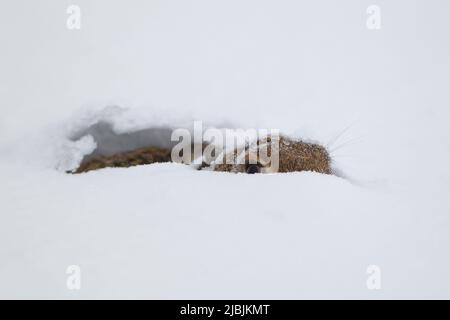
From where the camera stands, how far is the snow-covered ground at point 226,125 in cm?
162

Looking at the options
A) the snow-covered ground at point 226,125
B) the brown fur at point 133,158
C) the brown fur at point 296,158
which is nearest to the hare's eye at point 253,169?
the brown fur at point 296,158

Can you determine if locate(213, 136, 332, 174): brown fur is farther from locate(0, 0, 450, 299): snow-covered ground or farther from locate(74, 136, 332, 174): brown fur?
locate(0, 0, 450, 299): snow-covered ground

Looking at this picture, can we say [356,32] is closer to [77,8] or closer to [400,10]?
→ [400,10]

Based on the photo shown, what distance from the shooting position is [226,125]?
302 centimetres

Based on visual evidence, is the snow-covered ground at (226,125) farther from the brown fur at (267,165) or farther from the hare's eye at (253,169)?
the hare's eye at (253,169)

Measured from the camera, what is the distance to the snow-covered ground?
162 cm

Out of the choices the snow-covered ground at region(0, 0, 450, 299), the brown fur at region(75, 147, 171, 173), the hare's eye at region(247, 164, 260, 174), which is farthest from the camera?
the brown fur at region(75, 147, 171, 173)

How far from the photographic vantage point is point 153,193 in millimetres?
2104

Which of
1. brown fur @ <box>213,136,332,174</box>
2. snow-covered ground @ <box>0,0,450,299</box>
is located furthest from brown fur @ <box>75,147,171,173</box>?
brown fur @ <box>213,136,332,174</box>

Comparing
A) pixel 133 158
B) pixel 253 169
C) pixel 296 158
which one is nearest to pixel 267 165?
pixel 253 169

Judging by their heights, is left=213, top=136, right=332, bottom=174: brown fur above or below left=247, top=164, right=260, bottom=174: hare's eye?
above

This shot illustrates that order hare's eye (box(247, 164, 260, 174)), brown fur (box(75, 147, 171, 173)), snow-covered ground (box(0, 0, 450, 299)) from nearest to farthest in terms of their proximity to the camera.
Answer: snow-covered ground (box(0, 0, 450, 299))
hare's eye (box(247, 164, 260, 174))
brown fur (box(75, 147, 171, 173))
